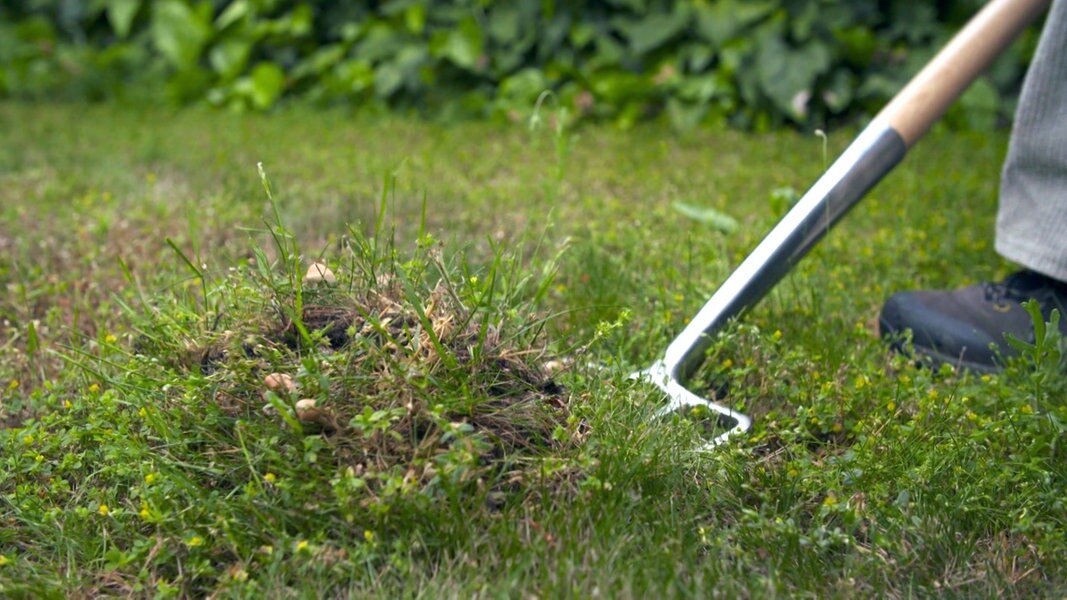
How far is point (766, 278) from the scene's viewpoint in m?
1.96

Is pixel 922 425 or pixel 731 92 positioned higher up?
pixel 922 425

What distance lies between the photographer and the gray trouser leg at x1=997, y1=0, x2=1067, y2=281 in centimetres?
215

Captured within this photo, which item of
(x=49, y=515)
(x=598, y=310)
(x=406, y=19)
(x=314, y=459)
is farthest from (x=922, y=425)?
(x=406, y=19)

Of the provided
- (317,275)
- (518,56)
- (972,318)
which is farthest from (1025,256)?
(518,56)

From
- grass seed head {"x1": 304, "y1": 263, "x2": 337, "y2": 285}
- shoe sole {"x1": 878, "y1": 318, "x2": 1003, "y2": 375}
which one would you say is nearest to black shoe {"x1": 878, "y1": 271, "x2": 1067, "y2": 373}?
shoe sole {"x1": 878, "y1": 318, "x2": 1003, "y2": 375}

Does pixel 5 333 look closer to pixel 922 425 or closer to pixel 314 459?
pixel 314 459

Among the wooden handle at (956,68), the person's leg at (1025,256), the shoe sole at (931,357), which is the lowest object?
the shoe sole at (931,357)

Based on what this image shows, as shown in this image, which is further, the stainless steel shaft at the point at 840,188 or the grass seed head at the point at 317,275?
the stainless steel shaft at the point at 840,188

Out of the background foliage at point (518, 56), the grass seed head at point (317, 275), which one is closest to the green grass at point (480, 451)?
the grass seed head at point (317, 275)

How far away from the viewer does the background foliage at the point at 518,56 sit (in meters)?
4.78

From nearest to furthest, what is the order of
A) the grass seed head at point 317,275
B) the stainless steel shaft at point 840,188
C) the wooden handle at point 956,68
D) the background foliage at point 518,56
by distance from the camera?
the grass seed head at point 317,275, the stainless steel shaft at point 840,188, the wooden handle at point 956,68, the background foliage at point 518,56

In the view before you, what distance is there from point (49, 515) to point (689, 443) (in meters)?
0.96

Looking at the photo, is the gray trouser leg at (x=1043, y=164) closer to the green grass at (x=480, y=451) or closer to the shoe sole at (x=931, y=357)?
the shoe sole at (x=931, y=357)

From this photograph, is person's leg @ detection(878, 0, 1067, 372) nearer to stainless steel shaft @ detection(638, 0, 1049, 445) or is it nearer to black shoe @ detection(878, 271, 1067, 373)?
black shoe @ detection(878, 271, 1067, 373)
